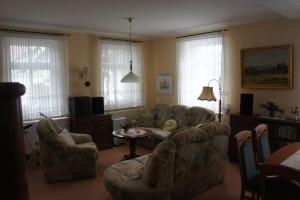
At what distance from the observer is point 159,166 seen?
2723 mm

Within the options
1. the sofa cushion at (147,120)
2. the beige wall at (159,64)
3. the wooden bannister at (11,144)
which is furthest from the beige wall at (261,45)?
the wooden bannister at (11,144)

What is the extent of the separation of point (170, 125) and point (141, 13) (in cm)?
244

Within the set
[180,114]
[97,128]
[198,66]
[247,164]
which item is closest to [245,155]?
[247,164]

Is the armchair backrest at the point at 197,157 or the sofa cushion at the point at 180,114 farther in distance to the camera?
the sofa cushion at the point at 180,114

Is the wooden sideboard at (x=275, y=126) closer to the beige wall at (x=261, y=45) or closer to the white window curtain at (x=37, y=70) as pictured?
the beige wall at (x=261, y=45)

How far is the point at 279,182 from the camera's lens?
68.6 inches

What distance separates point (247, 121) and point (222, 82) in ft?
3.34

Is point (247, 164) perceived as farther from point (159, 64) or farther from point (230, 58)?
point (159, 64)

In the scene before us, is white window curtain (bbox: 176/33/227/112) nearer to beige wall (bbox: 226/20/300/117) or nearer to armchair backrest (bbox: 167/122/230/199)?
beige wall (bbox: 226/20/300/117)

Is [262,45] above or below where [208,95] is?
above

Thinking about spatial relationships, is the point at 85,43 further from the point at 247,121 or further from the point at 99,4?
the point at 247,121

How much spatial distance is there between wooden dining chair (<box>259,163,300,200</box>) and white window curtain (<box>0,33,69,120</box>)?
4.37 meters

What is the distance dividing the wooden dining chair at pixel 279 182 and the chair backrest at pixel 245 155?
69 cm

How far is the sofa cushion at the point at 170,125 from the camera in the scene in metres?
5.40
